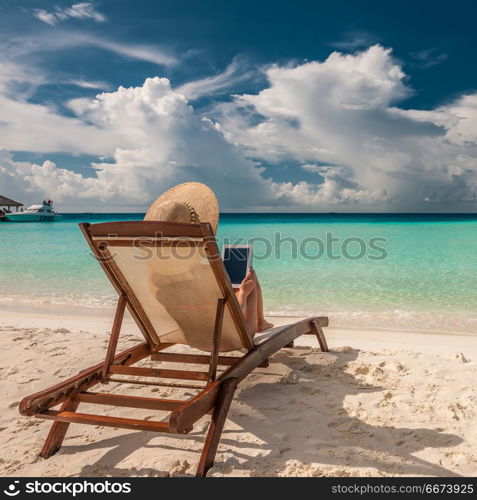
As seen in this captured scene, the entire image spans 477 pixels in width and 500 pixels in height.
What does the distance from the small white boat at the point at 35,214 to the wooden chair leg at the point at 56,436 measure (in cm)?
5678

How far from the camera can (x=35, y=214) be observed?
55.2 m

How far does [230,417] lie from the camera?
10.3ft

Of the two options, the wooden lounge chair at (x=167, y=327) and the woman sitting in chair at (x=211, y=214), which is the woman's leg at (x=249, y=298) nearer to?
the woman sitting in chair at (x=211, y=214)

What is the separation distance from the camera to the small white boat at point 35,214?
54156 millimetres

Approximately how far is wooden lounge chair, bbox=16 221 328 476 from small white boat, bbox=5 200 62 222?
56500mm

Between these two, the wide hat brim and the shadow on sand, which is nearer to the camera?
the shadow on sand

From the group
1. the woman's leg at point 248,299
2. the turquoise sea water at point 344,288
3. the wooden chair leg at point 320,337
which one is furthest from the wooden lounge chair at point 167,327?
the turquoise sea water at point 344,288

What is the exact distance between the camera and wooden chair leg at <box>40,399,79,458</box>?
266cm

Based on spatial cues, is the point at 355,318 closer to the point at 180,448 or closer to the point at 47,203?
the point at 180,448

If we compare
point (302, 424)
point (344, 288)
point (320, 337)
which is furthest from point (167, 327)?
point (344, 288)

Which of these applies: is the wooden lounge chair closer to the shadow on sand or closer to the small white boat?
the shadow on sand

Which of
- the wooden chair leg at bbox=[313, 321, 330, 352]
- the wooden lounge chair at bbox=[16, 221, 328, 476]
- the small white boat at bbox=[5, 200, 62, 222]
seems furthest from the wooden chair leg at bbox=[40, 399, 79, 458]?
the small white boat at bbox=[5, 200, 62, 222]

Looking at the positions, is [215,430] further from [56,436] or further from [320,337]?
[320,337]
